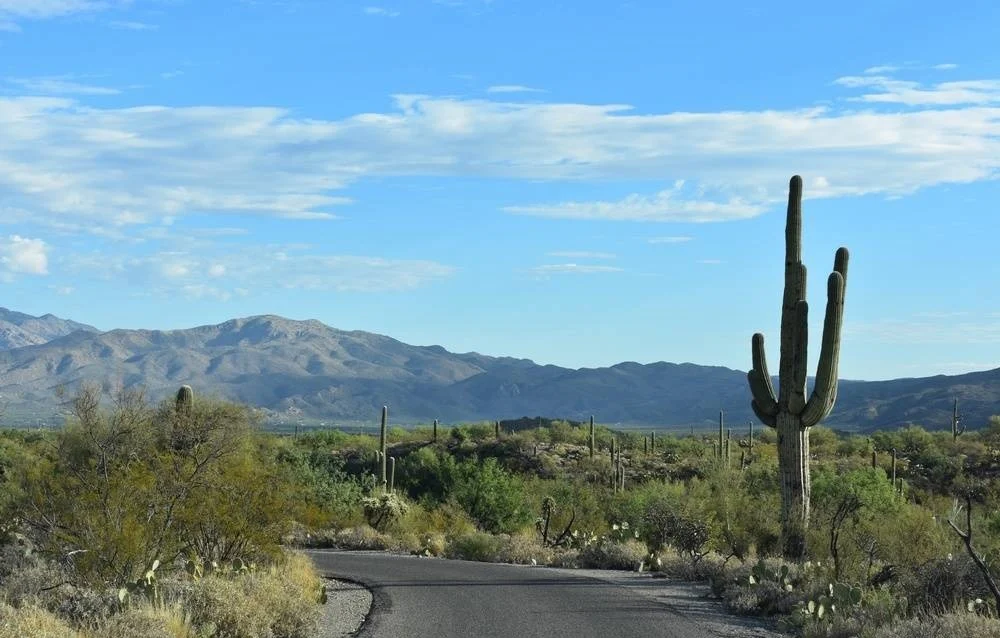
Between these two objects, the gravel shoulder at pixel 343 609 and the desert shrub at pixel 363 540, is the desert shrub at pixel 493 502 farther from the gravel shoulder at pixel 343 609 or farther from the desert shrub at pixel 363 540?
the gravel shoulder at pixel 343 609

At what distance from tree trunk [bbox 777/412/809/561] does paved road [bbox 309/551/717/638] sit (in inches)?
149

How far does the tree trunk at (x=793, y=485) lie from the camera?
920 inches

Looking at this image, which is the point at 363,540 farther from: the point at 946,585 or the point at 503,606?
the point at 946,585

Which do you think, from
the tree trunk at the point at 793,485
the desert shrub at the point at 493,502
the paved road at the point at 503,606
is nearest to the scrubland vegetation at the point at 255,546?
the tree trunk at the point at 793,485

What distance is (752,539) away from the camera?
27766 mm

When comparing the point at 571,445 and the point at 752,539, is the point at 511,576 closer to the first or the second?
the point at 752,539

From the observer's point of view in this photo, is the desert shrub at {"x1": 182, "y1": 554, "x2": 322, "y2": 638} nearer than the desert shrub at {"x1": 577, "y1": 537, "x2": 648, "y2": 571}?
Yes

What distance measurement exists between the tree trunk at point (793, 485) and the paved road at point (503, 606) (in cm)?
379

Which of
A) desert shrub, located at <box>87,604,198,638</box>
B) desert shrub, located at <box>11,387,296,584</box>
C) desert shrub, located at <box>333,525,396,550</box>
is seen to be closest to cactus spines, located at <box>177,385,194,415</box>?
desert shrub, located at <box>11,387,296,584</box>

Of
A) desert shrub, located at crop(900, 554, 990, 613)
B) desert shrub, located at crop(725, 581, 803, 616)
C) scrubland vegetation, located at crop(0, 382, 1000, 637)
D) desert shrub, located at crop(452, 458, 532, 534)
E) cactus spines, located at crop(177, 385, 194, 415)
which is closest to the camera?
scrubland vegetation, located at crop(0, 382, 1000, 637)

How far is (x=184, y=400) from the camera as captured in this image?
2603 centimetres

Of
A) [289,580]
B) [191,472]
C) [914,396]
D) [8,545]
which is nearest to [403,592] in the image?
[289,580]

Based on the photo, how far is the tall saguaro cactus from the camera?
23547 mm

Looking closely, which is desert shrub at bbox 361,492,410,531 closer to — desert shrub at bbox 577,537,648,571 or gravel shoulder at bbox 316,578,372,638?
desert shrub at bbox 577,537,648,571
